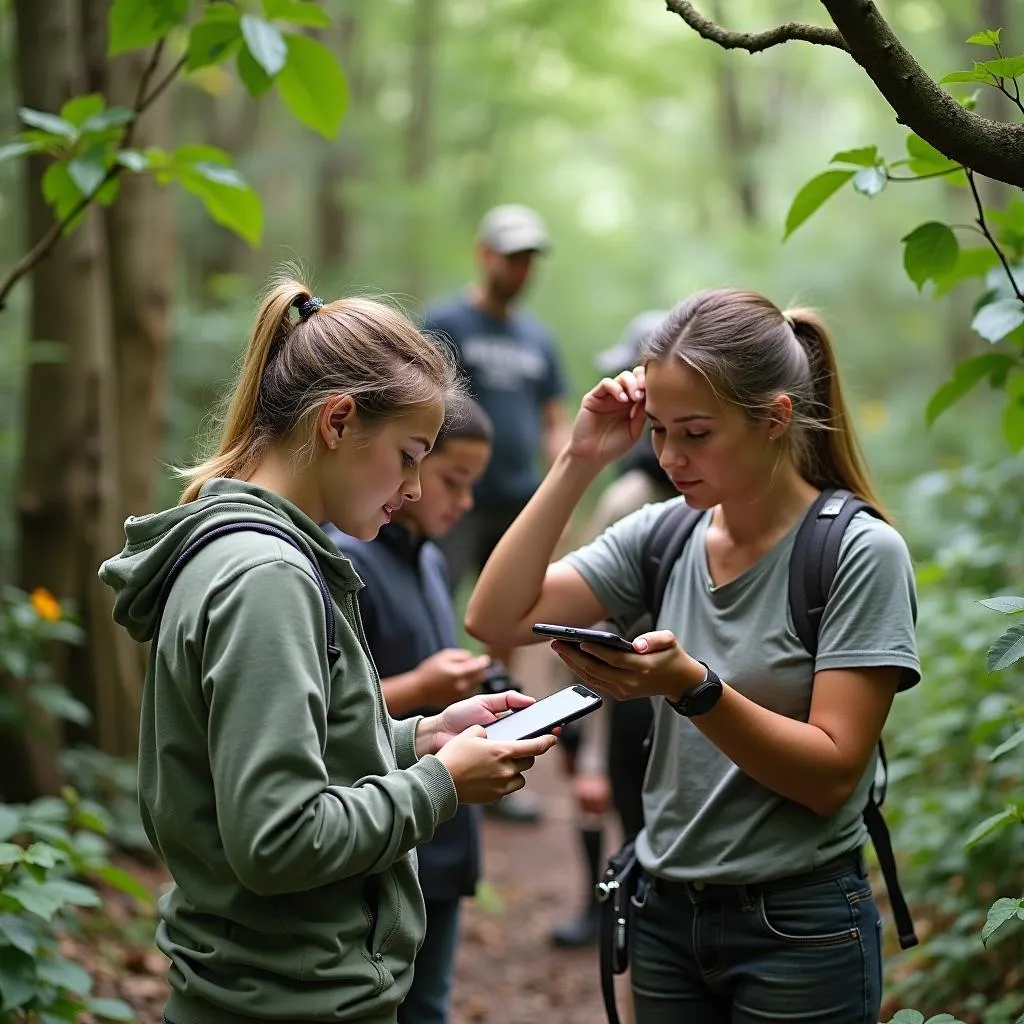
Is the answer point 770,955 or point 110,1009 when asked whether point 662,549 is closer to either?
point 770,955

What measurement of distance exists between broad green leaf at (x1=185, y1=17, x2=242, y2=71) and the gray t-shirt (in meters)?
1.76

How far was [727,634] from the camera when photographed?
8.10ft

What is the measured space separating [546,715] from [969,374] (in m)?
1.56

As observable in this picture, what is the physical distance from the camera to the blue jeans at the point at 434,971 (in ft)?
10.1

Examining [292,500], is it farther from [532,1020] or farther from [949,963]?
[532,1020]

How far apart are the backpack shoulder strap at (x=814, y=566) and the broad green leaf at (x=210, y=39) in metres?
1.88

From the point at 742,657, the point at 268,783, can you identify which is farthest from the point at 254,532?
the point at 742,657

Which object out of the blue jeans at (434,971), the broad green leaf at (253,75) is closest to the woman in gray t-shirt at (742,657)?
the blue jeans at (434,971)

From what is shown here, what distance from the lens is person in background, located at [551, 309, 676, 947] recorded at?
14.1ft

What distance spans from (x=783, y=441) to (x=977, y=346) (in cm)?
1106

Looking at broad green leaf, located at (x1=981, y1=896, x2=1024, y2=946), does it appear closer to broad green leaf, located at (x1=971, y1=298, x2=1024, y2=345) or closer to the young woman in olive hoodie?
the young woman in olive hoodie

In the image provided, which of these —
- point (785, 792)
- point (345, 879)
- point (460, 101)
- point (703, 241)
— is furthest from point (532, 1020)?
point (703, 241)

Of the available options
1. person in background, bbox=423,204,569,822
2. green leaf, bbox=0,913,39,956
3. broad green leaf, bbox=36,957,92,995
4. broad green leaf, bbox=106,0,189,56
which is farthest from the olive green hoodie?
person in background, bbox=423,204,569,822

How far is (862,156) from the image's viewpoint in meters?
2.63
